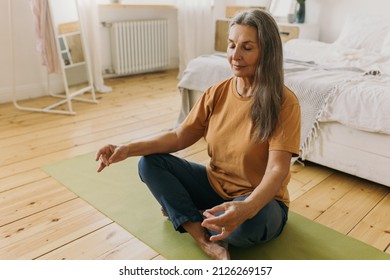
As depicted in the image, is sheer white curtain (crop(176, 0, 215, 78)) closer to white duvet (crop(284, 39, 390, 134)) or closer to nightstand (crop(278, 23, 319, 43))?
nightstand (crop(278, 23, 319, 43))

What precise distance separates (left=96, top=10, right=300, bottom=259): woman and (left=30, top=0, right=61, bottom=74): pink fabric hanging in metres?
1.79

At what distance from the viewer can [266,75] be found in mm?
1142

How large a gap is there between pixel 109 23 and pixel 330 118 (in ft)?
8.93

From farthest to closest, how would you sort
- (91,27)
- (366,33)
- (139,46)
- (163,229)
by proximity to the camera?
1. (139,46)
2. (91,27)
3. (366,33)
4. (163,229)

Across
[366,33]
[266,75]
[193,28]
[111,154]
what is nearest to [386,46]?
[366,33]

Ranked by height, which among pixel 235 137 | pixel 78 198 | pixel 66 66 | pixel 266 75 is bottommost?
pixel 78 198

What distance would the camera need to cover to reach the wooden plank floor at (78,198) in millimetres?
1378

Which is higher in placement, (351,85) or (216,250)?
(351,85)

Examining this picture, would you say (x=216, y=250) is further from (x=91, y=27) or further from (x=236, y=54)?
(x=91, y=27)

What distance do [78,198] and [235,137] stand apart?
33.3 inches

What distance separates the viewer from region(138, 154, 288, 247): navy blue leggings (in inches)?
47.2

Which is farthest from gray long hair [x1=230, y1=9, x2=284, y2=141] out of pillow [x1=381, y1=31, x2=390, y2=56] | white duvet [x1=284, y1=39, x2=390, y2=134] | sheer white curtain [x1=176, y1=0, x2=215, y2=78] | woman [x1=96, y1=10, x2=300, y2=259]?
sheer white curtain [x1=176, y1=0, x2=215, y2=78]

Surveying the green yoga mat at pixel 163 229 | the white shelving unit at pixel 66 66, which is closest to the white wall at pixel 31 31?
the white shelving unit at pixel 66 66
